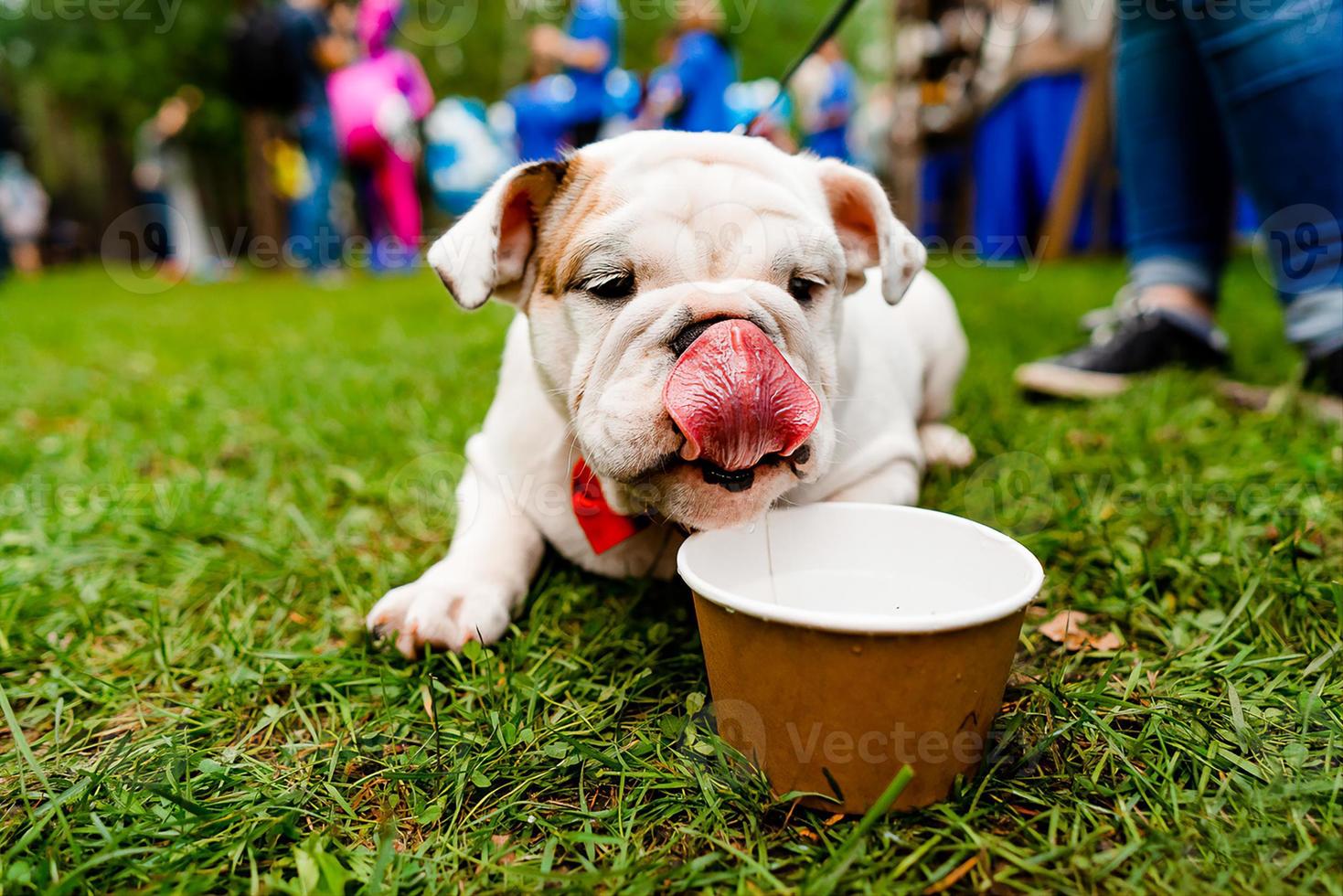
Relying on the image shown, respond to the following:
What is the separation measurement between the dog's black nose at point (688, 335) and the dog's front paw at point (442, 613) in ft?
2.26

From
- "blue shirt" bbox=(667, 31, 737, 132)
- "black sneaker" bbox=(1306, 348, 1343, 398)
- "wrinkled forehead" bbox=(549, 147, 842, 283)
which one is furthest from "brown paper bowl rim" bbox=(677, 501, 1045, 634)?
"blue shirt" bbox=(667, 31, 737, 132)

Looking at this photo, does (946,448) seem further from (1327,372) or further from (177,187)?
(177,187)

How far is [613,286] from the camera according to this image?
1.74m

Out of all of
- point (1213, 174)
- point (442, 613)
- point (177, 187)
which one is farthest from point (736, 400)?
point (177, 187)

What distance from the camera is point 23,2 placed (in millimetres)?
19828

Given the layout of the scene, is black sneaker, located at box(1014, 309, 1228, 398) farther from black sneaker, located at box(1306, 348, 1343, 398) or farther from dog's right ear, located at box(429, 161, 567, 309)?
dog's right ear, located at box(429, 161, 567, 309)

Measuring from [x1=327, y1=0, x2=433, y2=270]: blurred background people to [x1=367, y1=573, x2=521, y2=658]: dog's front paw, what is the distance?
28.4 feet

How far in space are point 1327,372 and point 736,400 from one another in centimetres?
243

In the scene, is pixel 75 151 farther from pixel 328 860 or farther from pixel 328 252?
pixel 328 860

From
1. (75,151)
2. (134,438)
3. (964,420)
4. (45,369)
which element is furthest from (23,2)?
(964,420)

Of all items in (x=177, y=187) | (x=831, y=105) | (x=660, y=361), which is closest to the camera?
(x=660, y=361)

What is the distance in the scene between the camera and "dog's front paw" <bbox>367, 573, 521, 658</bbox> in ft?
5.82

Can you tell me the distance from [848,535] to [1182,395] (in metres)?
2.27

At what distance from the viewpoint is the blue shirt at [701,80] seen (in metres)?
7.20
